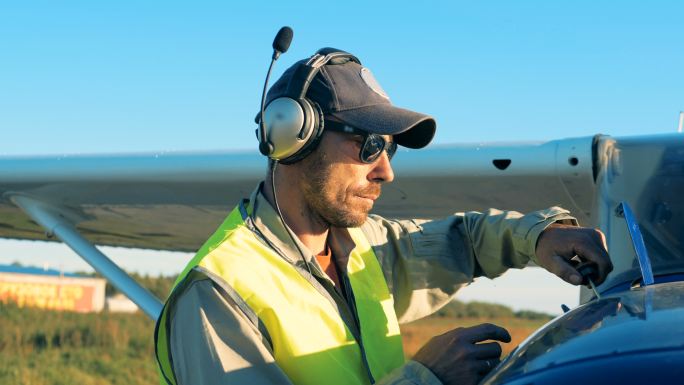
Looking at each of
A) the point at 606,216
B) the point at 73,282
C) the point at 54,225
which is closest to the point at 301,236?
the point at 606,216

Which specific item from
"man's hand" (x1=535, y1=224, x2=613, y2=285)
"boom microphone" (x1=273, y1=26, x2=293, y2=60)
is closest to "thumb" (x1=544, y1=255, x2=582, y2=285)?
"man's hand" (x1=535, y1=224, x2=613, y2=285)

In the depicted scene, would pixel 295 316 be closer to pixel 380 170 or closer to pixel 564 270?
pixel 380 170

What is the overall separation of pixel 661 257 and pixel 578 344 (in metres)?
1.39

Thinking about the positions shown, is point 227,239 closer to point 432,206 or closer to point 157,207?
point 432,206

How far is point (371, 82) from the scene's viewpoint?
10.3ft

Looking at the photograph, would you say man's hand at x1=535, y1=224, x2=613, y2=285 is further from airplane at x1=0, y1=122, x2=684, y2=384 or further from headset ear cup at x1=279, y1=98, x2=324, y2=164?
headset ear cup at x1=279, y1=98, x2=324, y2=164

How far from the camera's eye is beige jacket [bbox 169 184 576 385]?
254cm

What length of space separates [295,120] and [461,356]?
84 cm

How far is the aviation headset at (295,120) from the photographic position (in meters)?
→ 2.95

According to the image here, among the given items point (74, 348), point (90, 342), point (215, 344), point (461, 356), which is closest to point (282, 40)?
point (215, 344)

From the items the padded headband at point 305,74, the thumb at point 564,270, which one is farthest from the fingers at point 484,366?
the padded headband at point 305,74

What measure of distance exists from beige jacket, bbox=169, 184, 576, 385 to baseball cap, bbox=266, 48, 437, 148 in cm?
33

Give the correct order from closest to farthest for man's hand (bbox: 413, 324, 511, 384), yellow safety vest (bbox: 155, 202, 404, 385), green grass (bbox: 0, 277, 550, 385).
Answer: man's hand (bbox: 413, 324, 511, 384)
yellow safety vest (bbox: 155, 202, 404, 385)
green grass (bbox: 0, 277, 550, 385)

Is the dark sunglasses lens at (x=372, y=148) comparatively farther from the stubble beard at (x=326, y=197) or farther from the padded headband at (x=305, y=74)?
the padded headband at (x=305, y=74)
